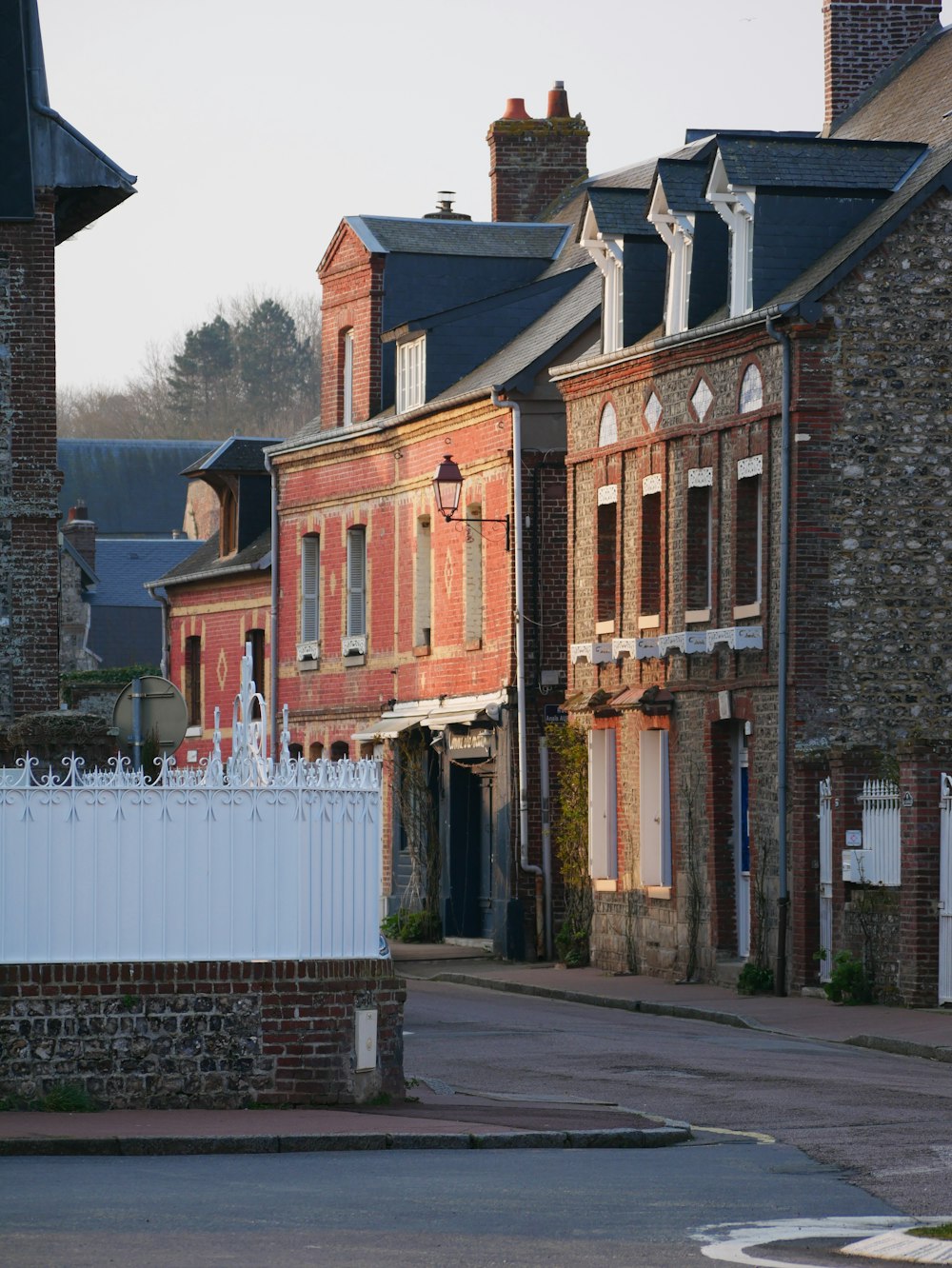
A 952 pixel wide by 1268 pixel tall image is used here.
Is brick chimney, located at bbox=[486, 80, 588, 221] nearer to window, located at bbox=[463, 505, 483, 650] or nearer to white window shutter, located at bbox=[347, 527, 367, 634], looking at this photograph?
white window shutter, located at bbox=[347, 527, 367, 634]

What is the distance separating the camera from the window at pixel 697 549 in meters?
29.0

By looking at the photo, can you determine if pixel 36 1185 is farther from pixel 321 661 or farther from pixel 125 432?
pixel 125 432

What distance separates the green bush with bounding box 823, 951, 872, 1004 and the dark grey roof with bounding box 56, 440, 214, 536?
63.5m

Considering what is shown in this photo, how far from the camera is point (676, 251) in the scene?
29953mm

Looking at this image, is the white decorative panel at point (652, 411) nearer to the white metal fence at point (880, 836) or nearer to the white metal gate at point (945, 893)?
the white metal fence at point (880, 836)

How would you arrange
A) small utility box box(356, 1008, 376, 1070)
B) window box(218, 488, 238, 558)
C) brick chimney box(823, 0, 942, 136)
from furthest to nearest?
window box(218, 488, 238, 558), brick chimney box(823, 0, 942, 136), small utility box box(356, 1008, 376, 1070)

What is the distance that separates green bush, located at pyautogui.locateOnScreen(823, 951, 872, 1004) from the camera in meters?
24.1

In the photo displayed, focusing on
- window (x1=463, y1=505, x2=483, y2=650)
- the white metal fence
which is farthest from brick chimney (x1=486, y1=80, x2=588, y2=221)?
the white metal fence

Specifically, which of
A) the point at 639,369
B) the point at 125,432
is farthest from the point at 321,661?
the point at 125,432

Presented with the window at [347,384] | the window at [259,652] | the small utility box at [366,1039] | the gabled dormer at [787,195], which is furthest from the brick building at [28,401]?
the window at [259,652]

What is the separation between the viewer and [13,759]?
17.0 m

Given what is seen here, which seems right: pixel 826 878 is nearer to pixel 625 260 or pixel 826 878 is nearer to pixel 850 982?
pixel 850 982

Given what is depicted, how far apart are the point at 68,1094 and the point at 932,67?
21.1 meters

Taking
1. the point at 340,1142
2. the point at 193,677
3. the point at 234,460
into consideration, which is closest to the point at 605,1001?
the point at 340,1142
